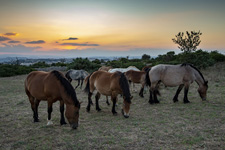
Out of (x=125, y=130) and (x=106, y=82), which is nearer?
(x=125, y=130)

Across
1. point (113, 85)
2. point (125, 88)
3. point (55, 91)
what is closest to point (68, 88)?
point (55, 91)

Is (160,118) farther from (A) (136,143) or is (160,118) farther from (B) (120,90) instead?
(A) (136,143)

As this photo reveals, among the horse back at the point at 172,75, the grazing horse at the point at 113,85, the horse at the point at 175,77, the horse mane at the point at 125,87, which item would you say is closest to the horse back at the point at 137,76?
the horse at the point at 175,77

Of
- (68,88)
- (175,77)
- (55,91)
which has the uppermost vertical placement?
(175,77)

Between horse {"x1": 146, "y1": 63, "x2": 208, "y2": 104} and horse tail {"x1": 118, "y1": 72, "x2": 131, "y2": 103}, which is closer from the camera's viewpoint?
horse tail {"x1": 118, "y1": 72, "x2": 131, "y2": 103}

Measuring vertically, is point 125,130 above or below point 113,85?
below

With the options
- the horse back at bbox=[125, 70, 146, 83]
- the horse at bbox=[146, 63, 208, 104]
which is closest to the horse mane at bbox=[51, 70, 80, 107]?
the horse at bbox=[146, 63, 208, 104]

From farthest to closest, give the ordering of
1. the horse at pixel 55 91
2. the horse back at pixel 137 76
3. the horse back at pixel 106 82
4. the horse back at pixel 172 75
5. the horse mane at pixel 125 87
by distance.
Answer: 1. the horse back at pixel 137 76
2. the horse back at pixel 172 75
3. the horse back at pixel 106 82
4. the horse mane at pixel 125 87
5. the horse at pixel 55 91

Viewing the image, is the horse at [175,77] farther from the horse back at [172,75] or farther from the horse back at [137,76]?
the horse back at [137,76]

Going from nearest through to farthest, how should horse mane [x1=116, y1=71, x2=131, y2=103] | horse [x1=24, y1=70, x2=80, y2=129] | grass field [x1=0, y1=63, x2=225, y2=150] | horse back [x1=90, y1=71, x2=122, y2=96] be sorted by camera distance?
grass field [x1=0, y1=63, x2=225, y2=150] < horse [x1=24, y1=70, x2=80, y2=129] < horse mane [x1=116, y1=71, x2=131, y2=103] < horse back [x1=90, y1=71, x2=122, y2=96]

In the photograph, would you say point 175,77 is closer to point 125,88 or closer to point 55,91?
point 125,88

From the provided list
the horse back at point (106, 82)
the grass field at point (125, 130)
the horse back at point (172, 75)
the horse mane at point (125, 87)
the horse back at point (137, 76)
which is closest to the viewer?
the grass field at point (125, 130)

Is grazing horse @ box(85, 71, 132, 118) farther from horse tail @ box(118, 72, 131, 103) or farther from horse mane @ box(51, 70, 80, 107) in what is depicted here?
horse mane @ box(51, 70, 80, 107)

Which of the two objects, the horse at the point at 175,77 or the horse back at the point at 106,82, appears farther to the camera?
the horse at the point at 175,77
